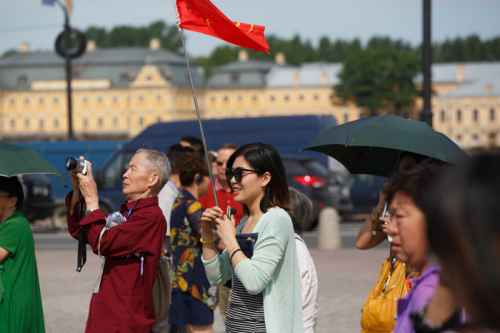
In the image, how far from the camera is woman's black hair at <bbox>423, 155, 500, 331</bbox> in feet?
5.69

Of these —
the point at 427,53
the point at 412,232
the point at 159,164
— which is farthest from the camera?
the point at 427,53

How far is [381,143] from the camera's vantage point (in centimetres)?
510

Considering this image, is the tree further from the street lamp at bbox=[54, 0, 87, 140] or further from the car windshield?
the car windshield

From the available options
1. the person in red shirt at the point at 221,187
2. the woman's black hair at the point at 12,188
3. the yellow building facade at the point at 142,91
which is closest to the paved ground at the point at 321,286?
the person in red shirt at the point at 221,187

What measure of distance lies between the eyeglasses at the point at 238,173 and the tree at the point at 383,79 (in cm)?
13831

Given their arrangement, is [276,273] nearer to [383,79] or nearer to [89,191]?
[89,191]

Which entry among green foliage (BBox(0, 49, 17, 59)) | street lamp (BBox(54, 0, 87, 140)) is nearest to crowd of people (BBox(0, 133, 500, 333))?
street lamp (BBox(54, 0, 87, 140))

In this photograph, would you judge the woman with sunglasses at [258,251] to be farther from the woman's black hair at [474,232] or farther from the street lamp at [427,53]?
the street lamp at [427,53]

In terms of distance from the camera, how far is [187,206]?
732 cm

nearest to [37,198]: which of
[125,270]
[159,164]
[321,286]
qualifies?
[321,286]

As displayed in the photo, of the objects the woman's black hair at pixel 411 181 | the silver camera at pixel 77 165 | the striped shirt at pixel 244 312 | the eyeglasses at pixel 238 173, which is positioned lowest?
the striped shirt at pixel 244 312

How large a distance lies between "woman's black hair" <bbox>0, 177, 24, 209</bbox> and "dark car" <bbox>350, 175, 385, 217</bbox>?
75.9ft

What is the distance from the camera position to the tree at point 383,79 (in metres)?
144

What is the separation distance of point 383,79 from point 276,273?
142m
